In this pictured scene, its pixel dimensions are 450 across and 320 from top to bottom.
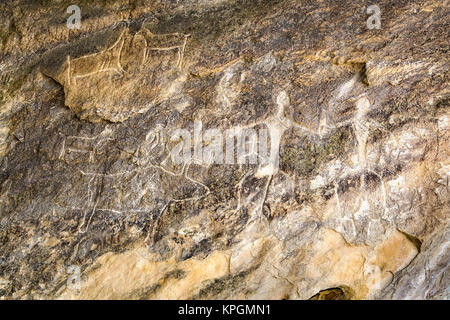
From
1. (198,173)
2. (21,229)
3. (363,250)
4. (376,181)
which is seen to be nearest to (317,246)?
(363,250)

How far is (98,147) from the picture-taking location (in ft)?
10.5

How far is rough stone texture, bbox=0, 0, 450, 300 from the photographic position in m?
2.89

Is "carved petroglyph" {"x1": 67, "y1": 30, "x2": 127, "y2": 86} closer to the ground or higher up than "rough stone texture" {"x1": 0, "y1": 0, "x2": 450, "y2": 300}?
higher up

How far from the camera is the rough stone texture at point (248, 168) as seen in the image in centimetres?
289

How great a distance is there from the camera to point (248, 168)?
3016mm

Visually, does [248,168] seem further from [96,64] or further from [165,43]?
[96,64]
